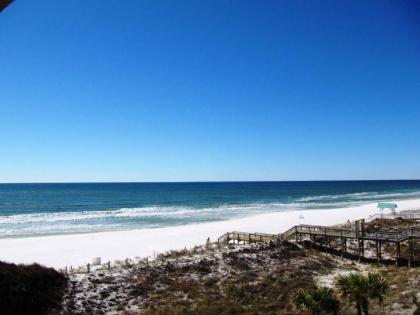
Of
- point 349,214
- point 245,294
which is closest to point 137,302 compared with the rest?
point 245,294

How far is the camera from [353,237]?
3234 centimetres

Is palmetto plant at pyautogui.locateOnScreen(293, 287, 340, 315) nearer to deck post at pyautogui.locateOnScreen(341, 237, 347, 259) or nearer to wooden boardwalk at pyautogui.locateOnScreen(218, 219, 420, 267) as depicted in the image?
wooden boardwalk at pyautogui.locateOnScreen(218, 219, 420, 267)

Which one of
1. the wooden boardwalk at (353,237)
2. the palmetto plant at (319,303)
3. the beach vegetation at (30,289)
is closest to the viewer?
the palmetto plant at (319,303)

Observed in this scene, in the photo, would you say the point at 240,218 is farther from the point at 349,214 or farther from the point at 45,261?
the point at 45,261

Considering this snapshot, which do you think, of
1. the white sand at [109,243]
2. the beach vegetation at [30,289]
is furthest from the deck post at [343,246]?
the beach vegetation at [30,289]

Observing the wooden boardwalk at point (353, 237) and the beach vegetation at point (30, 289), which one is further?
the wooden boardwalk at point (353, 237)

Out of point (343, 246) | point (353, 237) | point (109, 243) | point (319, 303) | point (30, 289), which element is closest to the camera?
point (319, 303)

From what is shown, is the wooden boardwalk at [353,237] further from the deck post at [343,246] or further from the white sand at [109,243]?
the white sand at [109,243]

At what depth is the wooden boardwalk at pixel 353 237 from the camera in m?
30.4

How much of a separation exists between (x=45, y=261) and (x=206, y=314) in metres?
18.0

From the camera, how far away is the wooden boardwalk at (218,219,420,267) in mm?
30406

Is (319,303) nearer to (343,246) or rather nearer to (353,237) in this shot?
(353,237)

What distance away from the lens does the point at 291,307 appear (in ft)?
67.8

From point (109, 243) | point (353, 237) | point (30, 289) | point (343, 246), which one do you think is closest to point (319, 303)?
point (30, 289)
